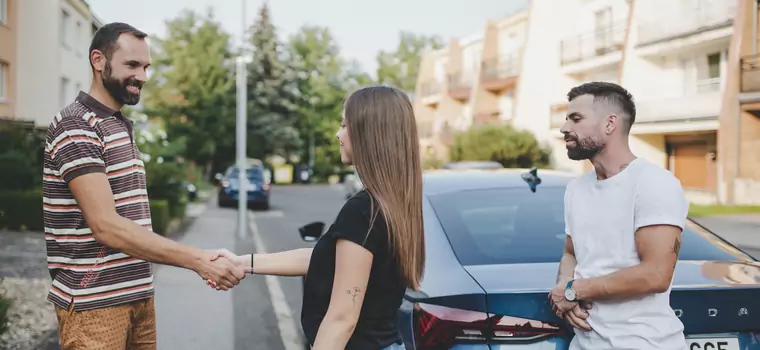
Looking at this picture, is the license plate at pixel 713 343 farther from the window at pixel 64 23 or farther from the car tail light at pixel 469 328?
the window at pixel 64 23

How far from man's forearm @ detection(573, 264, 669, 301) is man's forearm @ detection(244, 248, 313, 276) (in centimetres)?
109

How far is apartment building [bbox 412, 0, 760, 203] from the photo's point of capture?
24.0m

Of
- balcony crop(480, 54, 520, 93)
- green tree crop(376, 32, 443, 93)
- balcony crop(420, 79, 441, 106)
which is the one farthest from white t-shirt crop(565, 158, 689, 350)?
green tree crop(376, 32, 443, 93)

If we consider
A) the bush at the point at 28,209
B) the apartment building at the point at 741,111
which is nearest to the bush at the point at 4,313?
the bush at the point at 28,209

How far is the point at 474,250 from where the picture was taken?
3.63m

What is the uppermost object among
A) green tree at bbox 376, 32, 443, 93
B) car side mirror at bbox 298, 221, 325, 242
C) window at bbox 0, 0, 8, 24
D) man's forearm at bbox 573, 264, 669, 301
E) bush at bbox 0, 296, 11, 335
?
green tree at bbox 376, 32, 443, 93

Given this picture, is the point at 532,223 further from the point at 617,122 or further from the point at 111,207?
the point at 111,207

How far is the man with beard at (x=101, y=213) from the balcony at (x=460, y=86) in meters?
47.6

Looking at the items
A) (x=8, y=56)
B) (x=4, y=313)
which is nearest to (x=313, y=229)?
(x=4, y=313)

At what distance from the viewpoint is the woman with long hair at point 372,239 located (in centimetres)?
220

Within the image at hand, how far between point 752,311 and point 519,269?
94cm

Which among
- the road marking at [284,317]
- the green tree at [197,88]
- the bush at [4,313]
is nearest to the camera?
the bush at [4,313]

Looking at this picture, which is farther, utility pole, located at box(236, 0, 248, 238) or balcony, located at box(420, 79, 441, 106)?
balcony, located at box(420, 79, 441, 106)

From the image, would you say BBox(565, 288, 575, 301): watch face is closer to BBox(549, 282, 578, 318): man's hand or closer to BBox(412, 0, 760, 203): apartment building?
BBox(549, 282, 578, 318): man's hand
